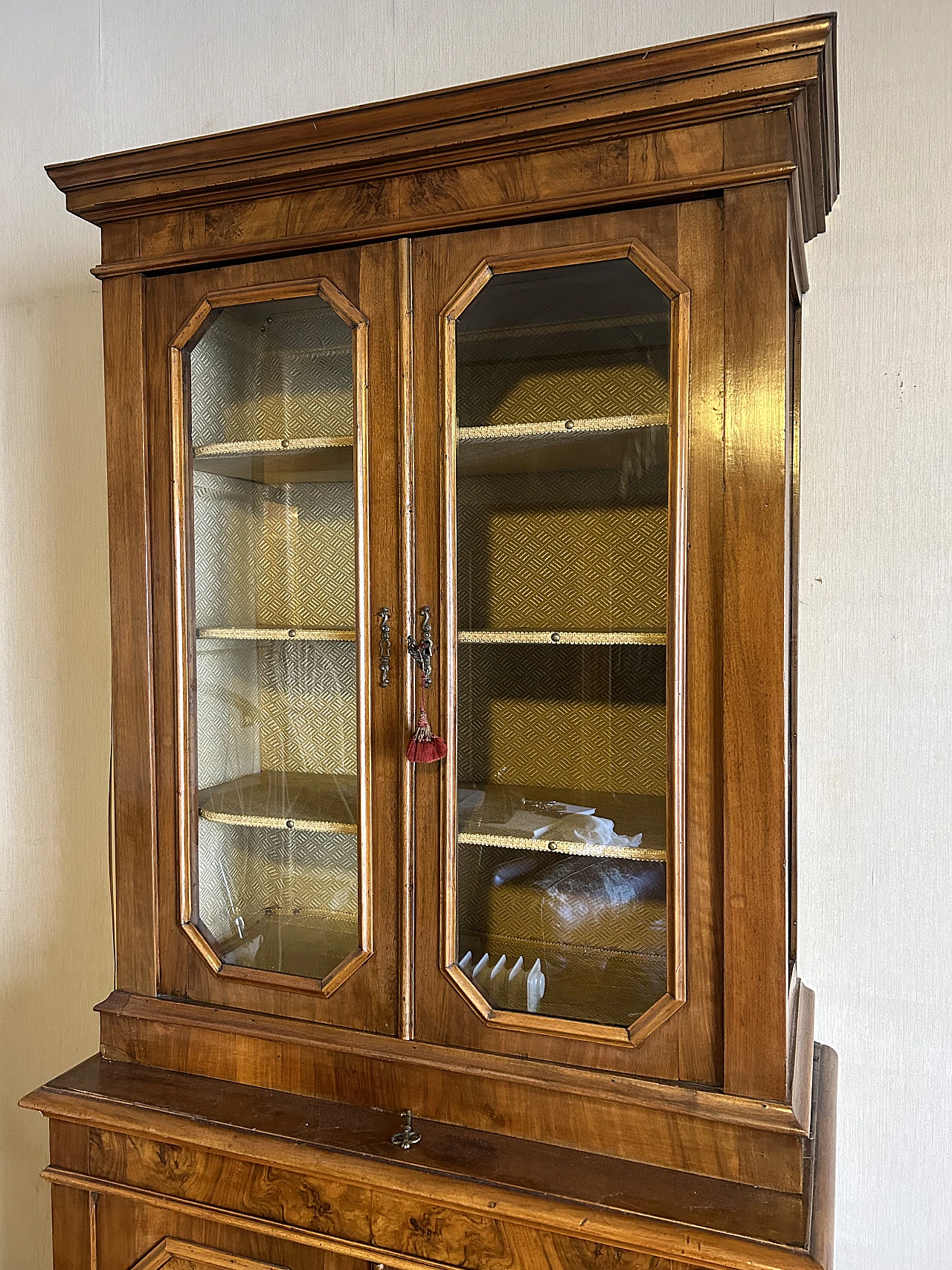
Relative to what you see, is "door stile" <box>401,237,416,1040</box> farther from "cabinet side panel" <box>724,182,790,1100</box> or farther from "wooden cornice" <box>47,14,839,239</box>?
"cabinet side panel" <box>724,182,790,1100</box>

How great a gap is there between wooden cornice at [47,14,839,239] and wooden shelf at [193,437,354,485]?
0.98 feet

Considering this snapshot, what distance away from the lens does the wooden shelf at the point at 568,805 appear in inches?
41.1

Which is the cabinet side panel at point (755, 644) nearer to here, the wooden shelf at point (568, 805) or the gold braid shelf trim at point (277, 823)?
the wooden shelf at point (568, 805)

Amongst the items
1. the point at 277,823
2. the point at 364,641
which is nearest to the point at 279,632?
the point at 364,641

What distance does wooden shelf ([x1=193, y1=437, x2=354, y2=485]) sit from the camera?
3.81ft

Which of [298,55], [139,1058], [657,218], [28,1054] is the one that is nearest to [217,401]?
[657,218]

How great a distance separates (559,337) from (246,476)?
1.46ft

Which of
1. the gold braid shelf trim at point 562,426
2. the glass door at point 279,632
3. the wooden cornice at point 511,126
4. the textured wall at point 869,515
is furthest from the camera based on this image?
the textured wall at point 869,515

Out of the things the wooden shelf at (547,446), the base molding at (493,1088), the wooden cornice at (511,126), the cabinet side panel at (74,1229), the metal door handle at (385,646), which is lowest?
the cabinet side panel at (74,1229)

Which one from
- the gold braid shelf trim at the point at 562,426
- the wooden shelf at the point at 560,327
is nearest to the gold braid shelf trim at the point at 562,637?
the gold braid shelf trim at the point at 562,426

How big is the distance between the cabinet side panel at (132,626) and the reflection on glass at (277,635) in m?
0.07

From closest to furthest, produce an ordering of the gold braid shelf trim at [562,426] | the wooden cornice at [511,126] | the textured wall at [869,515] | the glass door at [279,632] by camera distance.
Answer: the wooden cornice at [511,126], the gold braid shelf trim at [562,426], the glass door at [279,632], the textured wall at [869,515]

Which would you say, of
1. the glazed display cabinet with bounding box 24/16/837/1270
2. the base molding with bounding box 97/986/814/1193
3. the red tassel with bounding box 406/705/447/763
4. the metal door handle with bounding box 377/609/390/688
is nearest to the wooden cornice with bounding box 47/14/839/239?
the glazed display cabinet with bounding box 24/16/837/1270

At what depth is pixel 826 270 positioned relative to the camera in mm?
1302
